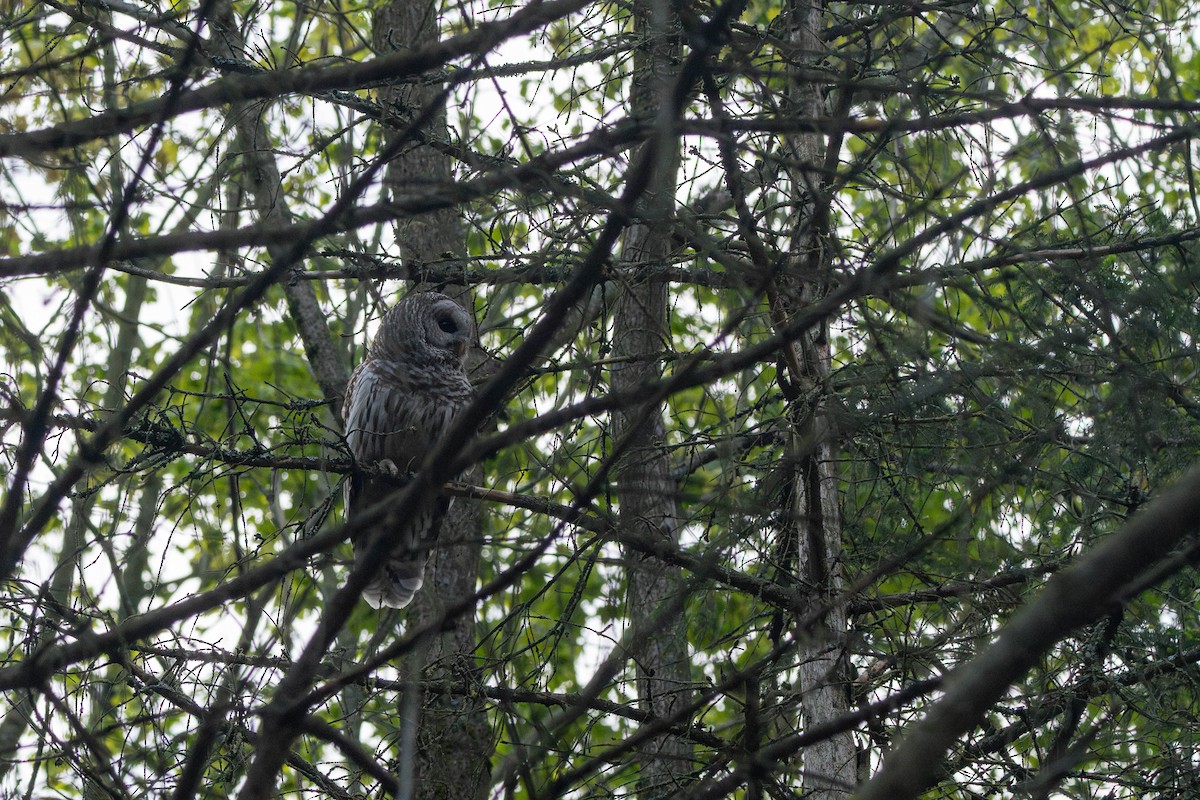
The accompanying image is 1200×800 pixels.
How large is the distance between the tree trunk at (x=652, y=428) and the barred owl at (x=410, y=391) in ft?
2.92

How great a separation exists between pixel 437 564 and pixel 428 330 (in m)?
1.19

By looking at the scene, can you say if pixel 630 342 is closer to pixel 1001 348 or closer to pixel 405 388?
pixel 405 388

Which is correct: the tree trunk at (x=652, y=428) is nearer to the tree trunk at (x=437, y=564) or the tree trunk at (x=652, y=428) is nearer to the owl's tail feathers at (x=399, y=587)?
the tree trunk at (x=437, y=564)

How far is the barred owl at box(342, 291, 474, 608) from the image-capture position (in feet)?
19.0

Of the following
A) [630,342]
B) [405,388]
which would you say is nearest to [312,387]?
[405,388]

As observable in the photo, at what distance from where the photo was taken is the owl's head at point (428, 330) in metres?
5.89

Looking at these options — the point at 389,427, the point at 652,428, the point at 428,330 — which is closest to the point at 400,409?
the point at 389,427

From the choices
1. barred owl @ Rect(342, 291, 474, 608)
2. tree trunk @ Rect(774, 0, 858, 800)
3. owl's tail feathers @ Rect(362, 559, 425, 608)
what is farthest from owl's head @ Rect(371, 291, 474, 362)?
tree trunk @ Rect(774, 0, 858, 800)

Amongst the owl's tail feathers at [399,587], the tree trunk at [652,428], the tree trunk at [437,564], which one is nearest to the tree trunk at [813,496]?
the tree trunk at [652,428]

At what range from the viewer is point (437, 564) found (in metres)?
5.85

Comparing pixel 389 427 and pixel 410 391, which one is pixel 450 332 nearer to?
pixel 410 391

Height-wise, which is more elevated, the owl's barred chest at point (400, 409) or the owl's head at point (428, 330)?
the owl's head at point (428, 330)

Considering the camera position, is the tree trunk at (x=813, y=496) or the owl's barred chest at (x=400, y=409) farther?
the owl's barred chest at (x=400, y=409)

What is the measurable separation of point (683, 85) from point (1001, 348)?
3.25 ft
